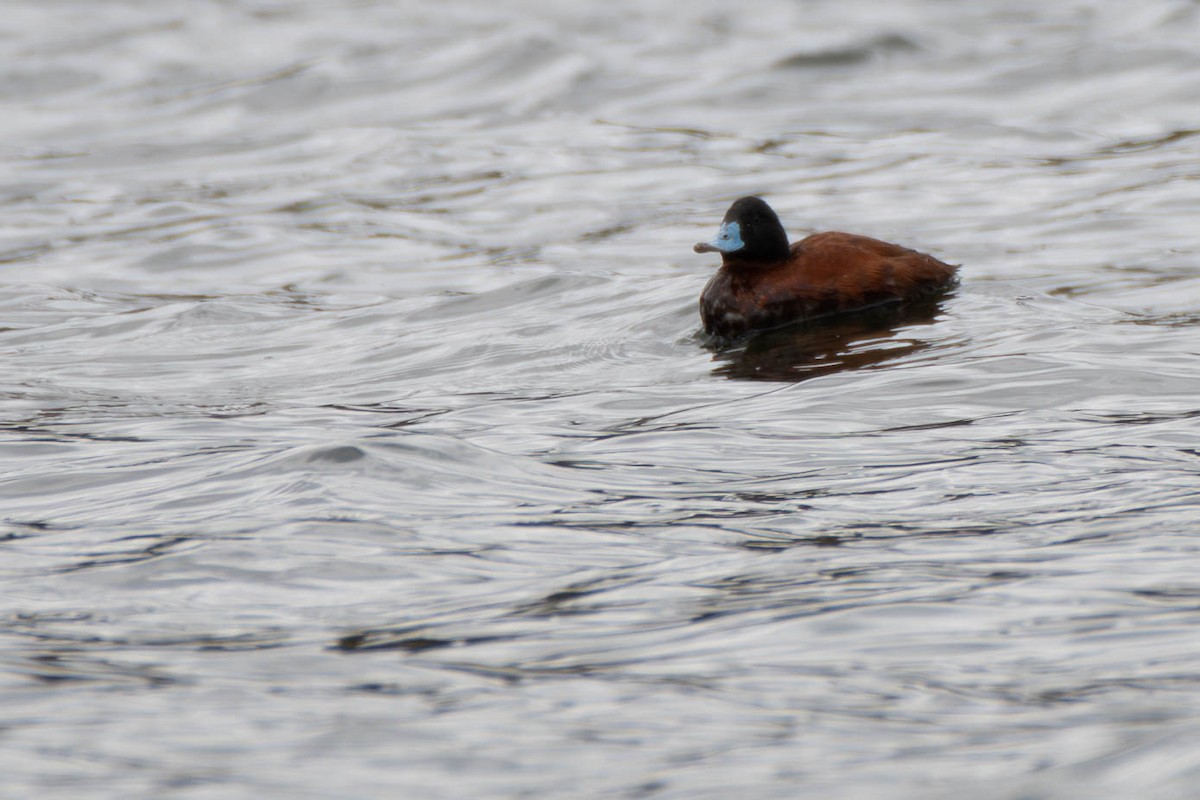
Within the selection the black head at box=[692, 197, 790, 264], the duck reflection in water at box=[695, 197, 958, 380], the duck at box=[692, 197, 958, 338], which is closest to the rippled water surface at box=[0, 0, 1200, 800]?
the duck reflection in water at box=[695, 197, 958, 380]

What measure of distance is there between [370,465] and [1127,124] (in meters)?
9.68

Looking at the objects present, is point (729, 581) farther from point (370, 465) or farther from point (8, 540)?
point (8, 540)

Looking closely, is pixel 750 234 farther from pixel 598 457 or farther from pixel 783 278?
pixel 598 457

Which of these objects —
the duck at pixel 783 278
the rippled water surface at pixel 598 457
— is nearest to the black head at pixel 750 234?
the duck at pixel 783 278

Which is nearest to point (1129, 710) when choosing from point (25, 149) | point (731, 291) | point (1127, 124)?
point (731, 291)

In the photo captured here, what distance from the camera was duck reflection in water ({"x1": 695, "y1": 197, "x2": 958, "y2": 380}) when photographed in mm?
8609

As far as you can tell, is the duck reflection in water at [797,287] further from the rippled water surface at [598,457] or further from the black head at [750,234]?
the rippled water surface at [598,457]

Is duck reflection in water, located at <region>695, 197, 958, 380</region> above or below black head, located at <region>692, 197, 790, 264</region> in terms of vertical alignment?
below

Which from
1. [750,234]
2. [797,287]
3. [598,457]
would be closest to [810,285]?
[797,287]

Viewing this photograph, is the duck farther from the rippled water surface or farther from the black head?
the rippled water surface

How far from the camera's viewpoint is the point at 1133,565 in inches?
177

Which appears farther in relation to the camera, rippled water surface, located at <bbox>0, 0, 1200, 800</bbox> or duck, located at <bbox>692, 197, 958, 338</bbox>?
duck, located at <bbox>692, 197, 958, 338</bbox>

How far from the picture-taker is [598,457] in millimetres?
6156

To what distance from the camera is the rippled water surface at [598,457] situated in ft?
12.1
